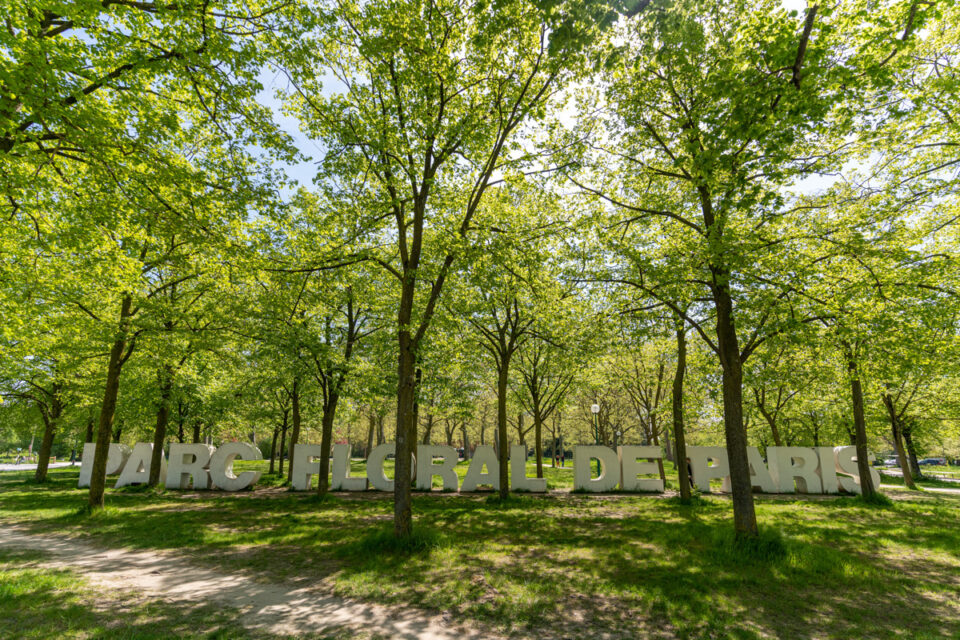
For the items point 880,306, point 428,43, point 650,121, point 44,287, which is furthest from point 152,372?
point 880,306

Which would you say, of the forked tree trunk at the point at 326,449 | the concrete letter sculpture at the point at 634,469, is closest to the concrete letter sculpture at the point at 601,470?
the concrete letter sculpture at the point at 634,469

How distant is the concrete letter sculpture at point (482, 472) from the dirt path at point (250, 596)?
1114 cm

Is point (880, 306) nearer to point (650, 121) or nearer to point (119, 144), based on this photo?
point (650, 121)

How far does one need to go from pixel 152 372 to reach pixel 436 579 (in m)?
17.8

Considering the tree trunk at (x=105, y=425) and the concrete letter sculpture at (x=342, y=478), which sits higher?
the tree trunk at (x=105, y=425)

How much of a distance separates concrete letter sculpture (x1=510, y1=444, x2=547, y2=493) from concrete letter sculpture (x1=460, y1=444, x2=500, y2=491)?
0.71 meters

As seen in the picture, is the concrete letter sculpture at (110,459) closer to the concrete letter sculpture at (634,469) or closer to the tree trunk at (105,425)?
the tree trunk at (105,425)

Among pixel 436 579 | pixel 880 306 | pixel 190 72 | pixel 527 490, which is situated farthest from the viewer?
pixel 527 490

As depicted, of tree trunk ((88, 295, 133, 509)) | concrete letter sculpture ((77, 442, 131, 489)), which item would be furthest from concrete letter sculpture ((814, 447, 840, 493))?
concrete letter sculpture ((77, 442, 131, 489))

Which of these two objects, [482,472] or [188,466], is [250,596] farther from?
[188,466]

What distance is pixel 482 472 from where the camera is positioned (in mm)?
18109

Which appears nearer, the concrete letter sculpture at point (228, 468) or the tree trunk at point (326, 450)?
the tree trunk at point (326, 450)

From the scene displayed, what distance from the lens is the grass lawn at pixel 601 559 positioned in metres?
5.77

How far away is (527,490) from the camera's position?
18047mm
